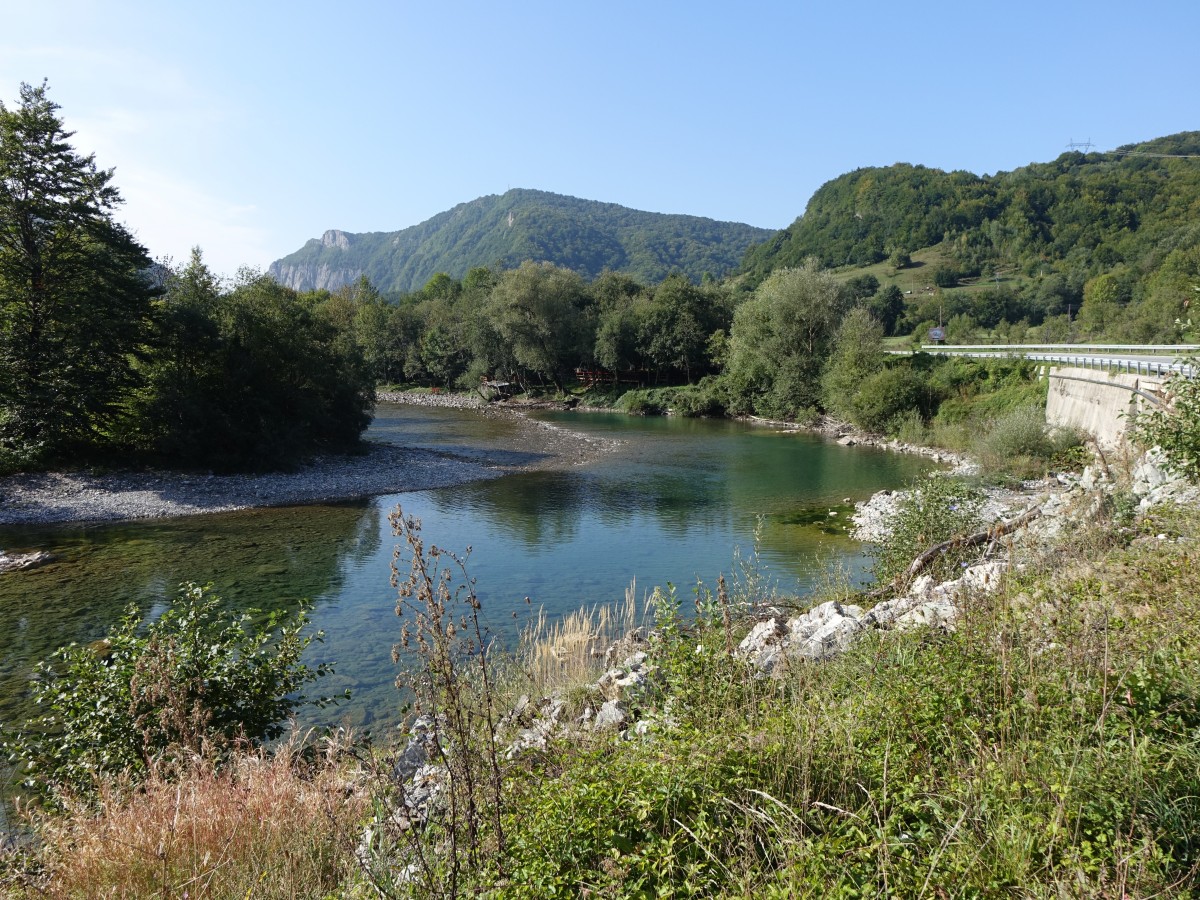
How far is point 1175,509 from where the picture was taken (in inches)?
317

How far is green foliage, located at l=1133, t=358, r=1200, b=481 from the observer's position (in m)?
8.30

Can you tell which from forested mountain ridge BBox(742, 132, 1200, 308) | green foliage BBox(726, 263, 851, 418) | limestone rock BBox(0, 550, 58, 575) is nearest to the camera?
limestone rock BBox(0, 550, 58, 575)

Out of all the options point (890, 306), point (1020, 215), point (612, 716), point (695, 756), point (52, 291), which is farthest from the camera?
point (1020, 215)

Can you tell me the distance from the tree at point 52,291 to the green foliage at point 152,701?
22255mm

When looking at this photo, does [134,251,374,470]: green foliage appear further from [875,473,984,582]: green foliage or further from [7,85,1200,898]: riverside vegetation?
[875,473,984,582]: green foliage

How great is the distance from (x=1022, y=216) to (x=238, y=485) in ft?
425

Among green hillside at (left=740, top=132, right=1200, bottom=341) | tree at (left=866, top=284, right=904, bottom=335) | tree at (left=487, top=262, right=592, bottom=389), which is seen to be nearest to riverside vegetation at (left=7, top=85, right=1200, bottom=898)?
tree at (left=487, top=262, right=592, bottom=389)

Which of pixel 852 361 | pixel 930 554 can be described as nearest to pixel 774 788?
pixel 930 554

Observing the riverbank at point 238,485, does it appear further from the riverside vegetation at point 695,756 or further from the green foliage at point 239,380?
→ the riverside vegetation at point 695,756

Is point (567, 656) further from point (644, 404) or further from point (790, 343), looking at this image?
point (644, 404)

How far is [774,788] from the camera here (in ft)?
12.7

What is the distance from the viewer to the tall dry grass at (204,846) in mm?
3971

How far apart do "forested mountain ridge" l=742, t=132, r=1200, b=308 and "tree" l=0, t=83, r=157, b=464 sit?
306 feet

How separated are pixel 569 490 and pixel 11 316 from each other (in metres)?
21.1
